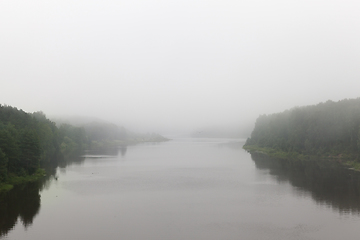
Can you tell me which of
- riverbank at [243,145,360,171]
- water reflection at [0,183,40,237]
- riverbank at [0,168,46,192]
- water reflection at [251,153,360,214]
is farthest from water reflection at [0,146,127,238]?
riverbank at [243,145,360,171]

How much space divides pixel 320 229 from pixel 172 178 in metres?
27.2

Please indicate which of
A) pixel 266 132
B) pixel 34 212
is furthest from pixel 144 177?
pixel 266 132

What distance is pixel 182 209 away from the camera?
29.3 metres

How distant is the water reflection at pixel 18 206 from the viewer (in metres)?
24.8

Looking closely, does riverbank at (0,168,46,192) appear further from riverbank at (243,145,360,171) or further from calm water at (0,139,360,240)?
riverbank at (243,145,360,171)

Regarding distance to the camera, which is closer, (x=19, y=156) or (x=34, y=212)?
(x=34, y=212)

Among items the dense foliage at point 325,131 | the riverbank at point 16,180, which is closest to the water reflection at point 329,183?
the dense foliage at point 325,131

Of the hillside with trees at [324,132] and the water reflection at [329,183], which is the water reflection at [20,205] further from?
the hillside with trees at [324,132]

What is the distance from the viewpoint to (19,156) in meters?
42.0

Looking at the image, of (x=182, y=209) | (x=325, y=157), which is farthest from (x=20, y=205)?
(x=325, y=157)

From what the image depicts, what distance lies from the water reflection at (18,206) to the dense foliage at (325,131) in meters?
61.3

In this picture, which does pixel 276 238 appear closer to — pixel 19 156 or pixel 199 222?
pixel 199 222

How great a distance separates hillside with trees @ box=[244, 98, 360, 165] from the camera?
7081cm

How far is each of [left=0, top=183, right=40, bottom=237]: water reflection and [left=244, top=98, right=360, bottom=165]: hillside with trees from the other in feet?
202
